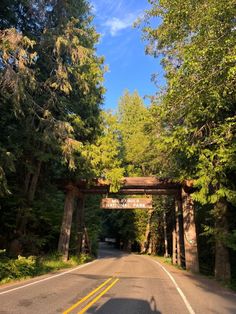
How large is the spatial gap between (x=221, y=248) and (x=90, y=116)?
→ 38.2ft

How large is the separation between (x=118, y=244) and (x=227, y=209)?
178ft

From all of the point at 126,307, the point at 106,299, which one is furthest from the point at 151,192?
the point at 126,307

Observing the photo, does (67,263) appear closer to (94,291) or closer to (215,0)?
(94,291)

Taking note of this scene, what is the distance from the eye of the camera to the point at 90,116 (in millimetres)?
23203

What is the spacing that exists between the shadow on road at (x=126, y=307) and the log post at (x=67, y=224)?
12.9 m

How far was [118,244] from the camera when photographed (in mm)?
69625

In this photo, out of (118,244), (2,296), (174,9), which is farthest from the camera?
(118,244)

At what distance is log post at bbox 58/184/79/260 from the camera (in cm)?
2192

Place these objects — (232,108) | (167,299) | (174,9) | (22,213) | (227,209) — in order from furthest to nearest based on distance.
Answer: (22,213), (227,209), (232,108), (174,9), (167,299)

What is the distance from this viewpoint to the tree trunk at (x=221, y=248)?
16.5m

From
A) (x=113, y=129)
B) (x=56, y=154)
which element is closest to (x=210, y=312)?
(x=56, y=154)

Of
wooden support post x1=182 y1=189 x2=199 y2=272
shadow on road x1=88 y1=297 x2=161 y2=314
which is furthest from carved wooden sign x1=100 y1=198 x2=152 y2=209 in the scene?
shadow on road x1=88 y1=297 x2=161 y2=314

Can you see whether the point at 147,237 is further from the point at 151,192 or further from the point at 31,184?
the point at 31,184

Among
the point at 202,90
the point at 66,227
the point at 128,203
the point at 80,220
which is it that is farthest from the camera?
the point at 80,220
